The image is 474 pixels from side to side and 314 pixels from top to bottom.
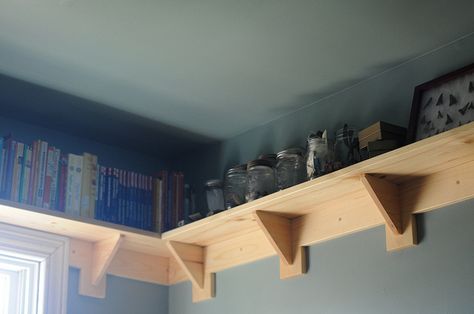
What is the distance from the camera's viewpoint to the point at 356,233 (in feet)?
8.11

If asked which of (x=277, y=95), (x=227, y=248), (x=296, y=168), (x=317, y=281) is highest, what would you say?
(x=277, y=95)

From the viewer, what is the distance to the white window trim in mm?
2729

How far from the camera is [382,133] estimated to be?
2.36 metres

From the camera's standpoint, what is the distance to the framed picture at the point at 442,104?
225 cm

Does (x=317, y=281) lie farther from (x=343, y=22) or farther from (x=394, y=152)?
(x=343, y=22)

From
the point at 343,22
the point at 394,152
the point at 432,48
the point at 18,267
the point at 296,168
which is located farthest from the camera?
the point at 18,267

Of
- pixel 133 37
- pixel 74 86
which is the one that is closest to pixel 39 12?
pixel 133 37

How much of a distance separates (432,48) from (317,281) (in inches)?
33.1

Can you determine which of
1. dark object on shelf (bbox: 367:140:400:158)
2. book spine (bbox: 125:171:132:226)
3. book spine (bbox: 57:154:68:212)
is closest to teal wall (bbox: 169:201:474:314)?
dark object on shelf (bbox: 367:140:400:158)

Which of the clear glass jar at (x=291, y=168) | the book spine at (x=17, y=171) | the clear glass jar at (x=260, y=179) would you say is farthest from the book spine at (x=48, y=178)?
the clear glass jar at (x=291, y=168)

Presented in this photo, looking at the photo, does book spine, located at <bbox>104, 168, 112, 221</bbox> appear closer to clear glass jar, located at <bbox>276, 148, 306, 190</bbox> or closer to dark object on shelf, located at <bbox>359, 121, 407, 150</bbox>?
clear glass jar, located at <bbox>276, 148, 306, 190</bbox>

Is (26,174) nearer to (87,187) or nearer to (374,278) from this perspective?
(87,187)

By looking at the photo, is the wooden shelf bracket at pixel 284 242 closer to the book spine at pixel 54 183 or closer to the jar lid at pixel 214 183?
the jar lid at pixel 214 183

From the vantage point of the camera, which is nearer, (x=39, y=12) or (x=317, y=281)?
(x=39, y=12)
